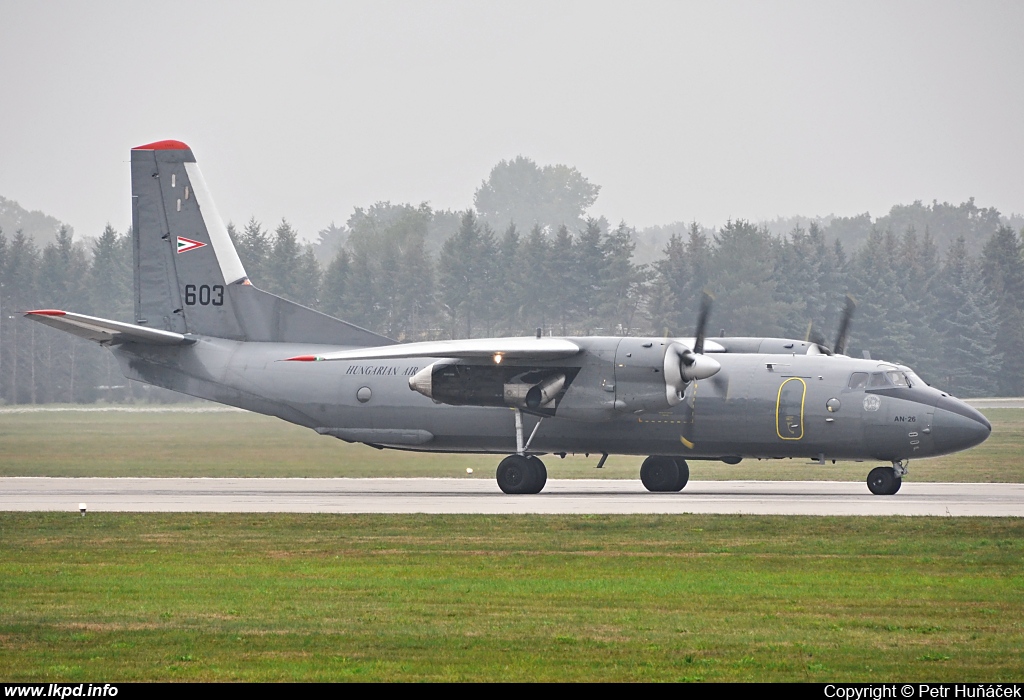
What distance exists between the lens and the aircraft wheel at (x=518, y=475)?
2659cm

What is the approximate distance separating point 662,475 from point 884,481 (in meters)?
4.72

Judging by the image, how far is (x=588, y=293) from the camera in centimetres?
6800

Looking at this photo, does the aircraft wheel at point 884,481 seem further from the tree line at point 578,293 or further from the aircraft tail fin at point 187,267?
the tree line at point 578,293

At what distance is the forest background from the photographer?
61781 millimetres

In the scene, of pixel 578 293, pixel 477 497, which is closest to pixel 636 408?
pixel 477 497

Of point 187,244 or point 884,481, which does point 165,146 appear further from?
point 884,481

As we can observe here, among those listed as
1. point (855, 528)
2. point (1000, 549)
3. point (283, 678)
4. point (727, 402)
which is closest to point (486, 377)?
point (727, 402)

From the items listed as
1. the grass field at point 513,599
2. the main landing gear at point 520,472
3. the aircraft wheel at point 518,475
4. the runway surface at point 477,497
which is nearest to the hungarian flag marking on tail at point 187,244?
the runway surface at point 477,497

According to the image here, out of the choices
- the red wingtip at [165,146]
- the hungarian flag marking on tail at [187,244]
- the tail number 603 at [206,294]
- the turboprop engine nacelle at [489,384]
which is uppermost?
the red wingtip at [165,146]

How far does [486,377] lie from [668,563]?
10.9 m

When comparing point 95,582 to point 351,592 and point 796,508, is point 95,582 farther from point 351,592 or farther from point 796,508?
point 796,508

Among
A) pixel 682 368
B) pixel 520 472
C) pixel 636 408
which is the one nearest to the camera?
pixel 682 368

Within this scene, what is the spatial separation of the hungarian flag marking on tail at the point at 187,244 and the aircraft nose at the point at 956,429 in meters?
17.1
